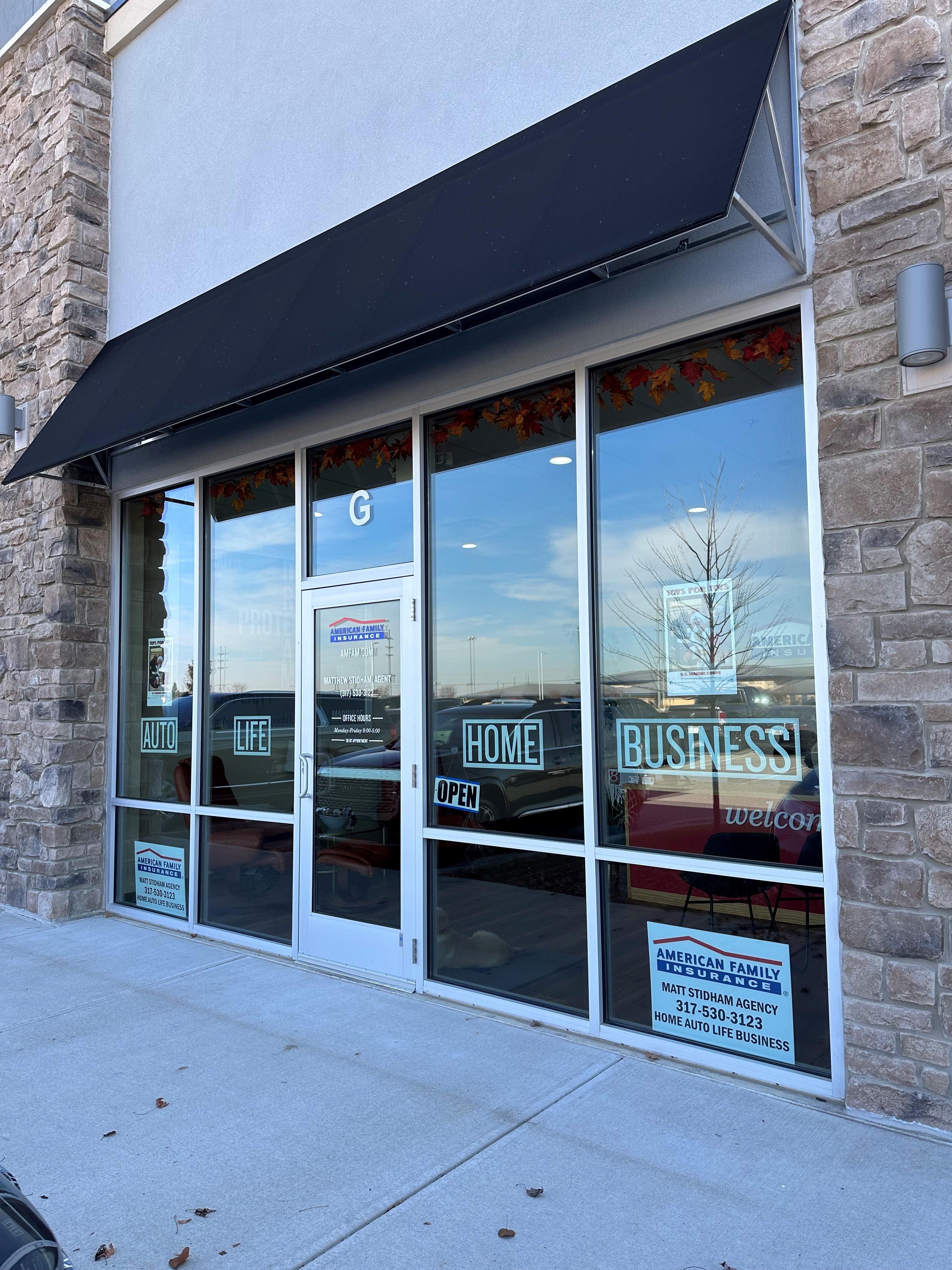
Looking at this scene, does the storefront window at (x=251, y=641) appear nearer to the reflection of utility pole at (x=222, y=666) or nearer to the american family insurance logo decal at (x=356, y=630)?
the reflection of utility pole at (x=222, y=666)

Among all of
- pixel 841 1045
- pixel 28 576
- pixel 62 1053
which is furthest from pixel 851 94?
pixel 28 576

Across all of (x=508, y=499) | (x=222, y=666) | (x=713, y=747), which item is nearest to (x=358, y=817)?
(x=222, y=666)

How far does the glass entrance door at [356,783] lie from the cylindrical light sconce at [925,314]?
302 centimetres

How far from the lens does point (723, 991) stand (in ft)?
13.6

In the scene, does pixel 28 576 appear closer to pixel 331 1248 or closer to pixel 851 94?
pixel 331 1248

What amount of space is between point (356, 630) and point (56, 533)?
316 cm

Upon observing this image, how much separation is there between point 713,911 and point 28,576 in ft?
20.2

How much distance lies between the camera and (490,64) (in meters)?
5.02

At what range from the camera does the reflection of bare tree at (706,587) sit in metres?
4.19

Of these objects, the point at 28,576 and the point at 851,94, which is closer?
the point at 851,94

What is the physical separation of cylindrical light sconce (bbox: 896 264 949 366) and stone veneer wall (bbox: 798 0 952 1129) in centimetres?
12

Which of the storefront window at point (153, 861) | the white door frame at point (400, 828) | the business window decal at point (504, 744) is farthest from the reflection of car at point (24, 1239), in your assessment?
the storefront window at point (153, 861)

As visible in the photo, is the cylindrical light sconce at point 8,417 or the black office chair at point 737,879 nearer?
the black office chair at point 737,879

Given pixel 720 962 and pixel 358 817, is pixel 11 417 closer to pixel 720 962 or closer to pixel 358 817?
pixel 358 817
